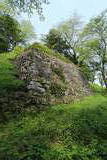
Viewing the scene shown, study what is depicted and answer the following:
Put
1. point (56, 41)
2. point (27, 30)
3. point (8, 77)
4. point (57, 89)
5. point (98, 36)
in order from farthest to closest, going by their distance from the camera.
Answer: point (27, 30) < point (56, 41) < point (98, 36) < point (8, 77) < point (57, 89)

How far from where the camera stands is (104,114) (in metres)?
19.3

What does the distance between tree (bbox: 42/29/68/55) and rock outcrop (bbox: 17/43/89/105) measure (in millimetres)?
27692

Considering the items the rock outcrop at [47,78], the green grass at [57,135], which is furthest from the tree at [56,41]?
the green grass at [57,135]

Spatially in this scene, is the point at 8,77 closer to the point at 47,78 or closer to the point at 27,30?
the point at 47,78

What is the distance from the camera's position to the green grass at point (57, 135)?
13.3m

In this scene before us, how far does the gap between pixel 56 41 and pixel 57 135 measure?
39.1m

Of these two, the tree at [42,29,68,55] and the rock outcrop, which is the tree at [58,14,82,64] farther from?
the rock outcrop

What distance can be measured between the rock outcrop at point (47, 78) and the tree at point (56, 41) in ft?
90.9

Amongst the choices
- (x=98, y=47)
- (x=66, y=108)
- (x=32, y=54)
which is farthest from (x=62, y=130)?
(x=98, y=47)

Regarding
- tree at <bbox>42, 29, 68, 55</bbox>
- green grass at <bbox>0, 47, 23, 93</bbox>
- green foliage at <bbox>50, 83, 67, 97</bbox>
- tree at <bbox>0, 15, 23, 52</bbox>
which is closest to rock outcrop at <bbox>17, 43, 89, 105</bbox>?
green foliage at <bbox>50, 83, 67, 97</bbox>

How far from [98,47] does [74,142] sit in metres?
27.5

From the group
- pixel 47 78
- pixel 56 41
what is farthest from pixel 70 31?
pixel 47 78

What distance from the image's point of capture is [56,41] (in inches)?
2085

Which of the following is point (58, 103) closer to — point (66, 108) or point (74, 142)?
point (66, 108)
